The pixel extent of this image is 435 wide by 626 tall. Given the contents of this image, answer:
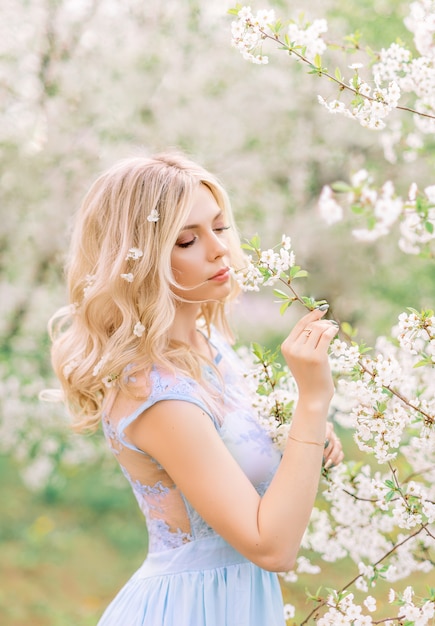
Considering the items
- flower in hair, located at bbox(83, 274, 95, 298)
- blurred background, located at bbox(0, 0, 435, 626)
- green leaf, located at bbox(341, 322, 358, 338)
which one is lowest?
blurred background, located at bbox(0, 0, 435, 626)

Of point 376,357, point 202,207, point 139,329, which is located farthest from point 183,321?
point 376,357


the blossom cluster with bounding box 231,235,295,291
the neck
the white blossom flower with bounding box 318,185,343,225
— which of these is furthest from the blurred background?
the white blossom flower with bounding box 318,185,343,225

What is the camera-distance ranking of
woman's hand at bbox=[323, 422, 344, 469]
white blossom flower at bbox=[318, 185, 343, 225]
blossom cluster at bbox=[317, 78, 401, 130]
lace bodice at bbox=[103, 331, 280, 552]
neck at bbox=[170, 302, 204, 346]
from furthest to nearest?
Answer: 1. neck at bbox=[170, 302, 204, 346]
2. woman's hand at bbox=[323, 422, 344, 469]
3. lace bodice at bbox=[103, 331, 280, 552]
4. blossom cluster at bbox=[317, 78, 401, 130]
5. white blossom flower at bbox=[318, 185, 343, 225]

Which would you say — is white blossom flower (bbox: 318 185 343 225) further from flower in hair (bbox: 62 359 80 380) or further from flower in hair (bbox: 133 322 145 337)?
flower in hair (bbox: 62 359 80 380)

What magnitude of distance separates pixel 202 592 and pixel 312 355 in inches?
26.4

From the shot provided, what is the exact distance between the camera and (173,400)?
1.61 meters

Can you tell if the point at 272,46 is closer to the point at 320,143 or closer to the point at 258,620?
the point at 320,143

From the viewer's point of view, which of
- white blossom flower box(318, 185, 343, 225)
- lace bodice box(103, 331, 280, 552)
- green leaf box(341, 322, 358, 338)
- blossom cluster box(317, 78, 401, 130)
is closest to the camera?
white blossom flower box(318, 185, 343, 225)

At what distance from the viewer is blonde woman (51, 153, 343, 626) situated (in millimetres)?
1561

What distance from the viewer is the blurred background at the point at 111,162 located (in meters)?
4.24

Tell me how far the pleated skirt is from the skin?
0.89 ft

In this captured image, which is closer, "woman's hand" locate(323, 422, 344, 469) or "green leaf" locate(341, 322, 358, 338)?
"green leaf" locate(341, 322, 358, 338)

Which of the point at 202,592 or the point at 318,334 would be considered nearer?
the point at 318,334

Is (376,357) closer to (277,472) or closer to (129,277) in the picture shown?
(277,472)
